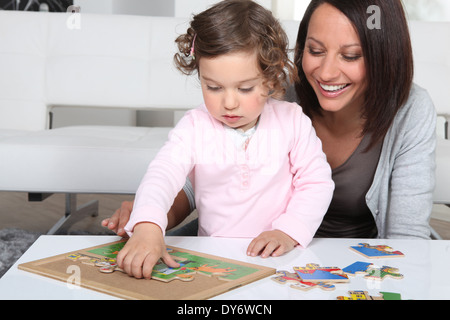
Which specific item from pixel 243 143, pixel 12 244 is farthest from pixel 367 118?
pixel 12 244

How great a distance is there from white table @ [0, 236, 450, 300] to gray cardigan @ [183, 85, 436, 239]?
0.81 feet

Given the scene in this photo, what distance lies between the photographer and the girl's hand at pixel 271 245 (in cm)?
86

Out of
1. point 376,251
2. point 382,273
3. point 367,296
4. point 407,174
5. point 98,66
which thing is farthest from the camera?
point 98,66

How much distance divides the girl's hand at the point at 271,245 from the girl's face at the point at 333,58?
0.41 m

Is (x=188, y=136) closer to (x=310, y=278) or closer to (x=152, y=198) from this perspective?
(x=152, y=198)

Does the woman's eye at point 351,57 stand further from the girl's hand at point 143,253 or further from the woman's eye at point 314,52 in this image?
the girl's hand at point 143,253

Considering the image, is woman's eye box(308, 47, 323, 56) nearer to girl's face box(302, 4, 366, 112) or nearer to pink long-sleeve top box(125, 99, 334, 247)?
girl's face box(302, 4, 366, 112)

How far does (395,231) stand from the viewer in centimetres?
122

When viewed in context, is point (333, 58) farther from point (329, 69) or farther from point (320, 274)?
point (320, 274)

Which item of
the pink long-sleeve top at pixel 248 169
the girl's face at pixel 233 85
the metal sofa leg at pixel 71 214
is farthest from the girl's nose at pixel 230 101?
the metal sofa leg at pixel 71 214

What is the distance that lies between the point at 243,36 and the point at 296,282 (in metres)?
0.55

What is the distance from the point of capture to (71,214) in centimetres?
235

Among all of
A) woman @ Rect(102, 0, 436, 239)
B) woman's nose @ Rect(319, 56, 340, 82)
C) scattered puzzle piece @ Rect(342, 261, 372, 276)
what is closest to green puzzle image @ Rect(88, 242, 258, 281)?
scattered puzzle piece @ Rect(342, 261, 372, 276)
